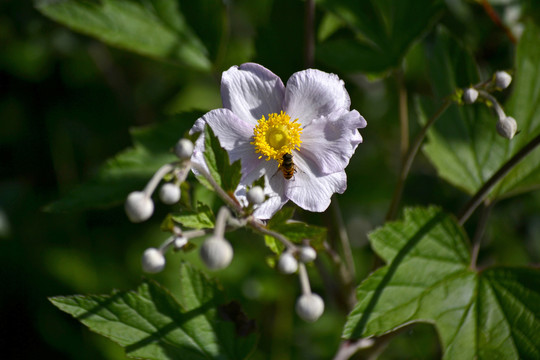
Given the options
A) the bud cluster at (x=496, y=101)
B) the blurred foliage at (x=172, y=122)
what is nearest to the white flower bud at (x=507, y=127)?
the bud cluster at (x=496, y=101)

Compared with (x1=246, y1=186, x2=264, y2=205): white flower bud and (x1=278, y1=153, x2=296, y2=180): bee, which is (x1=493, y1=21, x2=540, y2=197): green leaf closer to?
(x1=278, y1=153, x2=296, y2=180): bee

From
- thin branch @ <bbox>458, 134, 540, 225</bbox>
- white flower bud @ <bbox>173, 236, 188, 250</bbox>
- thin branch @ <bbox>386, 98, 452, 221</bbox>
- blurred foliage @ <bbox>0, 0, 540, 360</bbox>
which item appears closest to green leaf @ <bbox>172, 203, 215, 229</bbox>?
white flower bud @ <bbox>173, 236, 188, 250</bbox>

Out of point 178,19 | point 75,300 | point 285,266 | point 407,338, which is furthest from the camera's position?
point 407,338

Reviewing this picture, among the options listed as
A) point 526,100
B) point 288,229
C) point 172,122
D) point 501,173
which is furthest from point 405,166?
point 172,122

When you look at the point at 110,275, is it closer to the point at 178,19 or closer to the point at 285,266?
the point at 178,19

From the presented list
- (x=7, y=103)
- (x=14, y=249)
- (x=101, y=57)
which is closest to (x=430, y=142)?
(x=101, y=57)

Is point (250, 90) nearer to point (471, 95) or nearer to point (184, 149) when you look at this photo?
point (184, 149)
